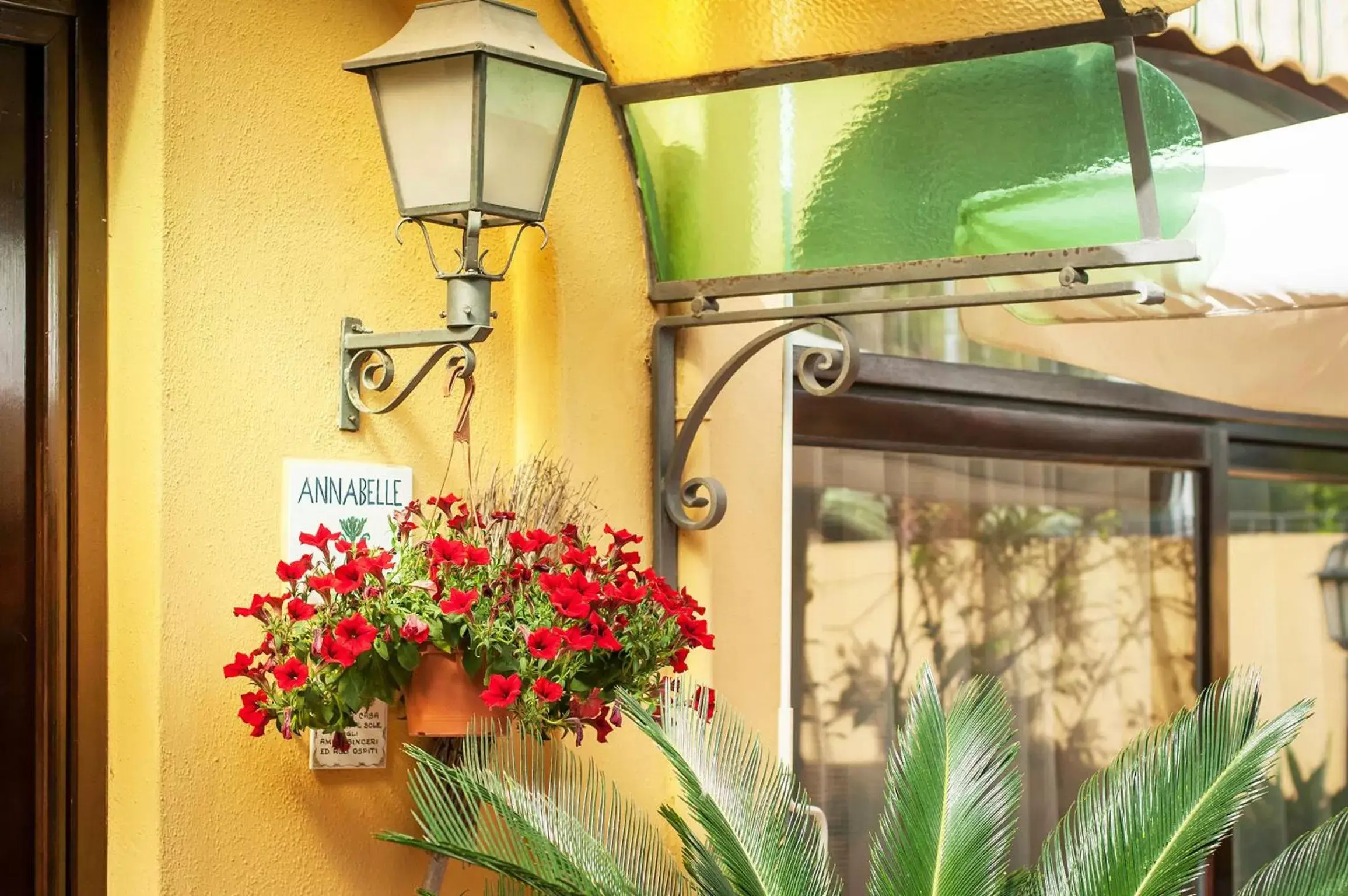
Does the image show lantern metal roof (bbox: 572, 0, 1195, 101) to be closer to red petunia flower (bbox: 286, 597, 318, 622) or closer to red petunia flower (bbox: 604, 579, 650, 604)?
red petunia flower (bbox: 604, 579, 650, 604)

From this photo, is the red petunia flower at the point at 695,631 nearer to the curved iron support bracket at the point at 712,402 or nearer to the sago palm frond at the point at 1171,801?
the curved iron support bracket at the point at 712,402

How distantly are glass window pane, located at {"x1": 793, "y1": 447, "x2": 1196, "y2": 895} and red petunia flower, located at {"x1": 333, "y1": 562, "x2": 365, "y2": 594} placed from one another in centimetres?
186

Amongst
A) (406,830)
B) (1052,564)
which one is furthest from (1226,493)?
(406,830)

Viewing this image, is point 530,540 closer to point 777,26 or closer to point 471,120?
point 471,120

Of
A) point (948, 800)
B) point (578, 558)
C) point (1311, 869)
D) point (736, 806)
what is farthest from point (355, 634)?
point (1311, 869)

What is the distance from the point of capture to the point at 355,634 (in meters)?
2.33

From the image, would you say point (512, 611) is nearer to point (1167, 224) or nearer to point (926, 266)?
point (926, 266)

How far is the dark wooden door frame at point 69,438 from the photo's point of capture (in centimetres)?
253

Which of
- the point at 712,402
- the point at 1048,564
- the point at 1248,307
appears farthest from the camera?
the point at 1048,564

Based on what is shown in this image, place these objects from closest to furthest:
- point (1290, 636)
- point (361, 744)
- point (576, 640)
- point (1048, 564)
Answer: point (576, 640), point (361, 744), point (1048, 564), point (1290, 636)

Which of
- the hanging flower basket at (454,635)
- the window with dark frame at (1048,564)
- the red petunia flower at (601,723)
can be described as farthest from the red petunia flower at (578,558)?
the window with dark frame at (1048,564)

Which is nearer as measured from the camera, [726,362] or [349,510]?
[349,510]

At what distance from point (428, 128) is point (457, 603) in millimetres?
751

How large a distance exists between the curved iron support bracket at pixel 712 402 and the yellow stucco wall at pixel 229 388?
1.62 feet
